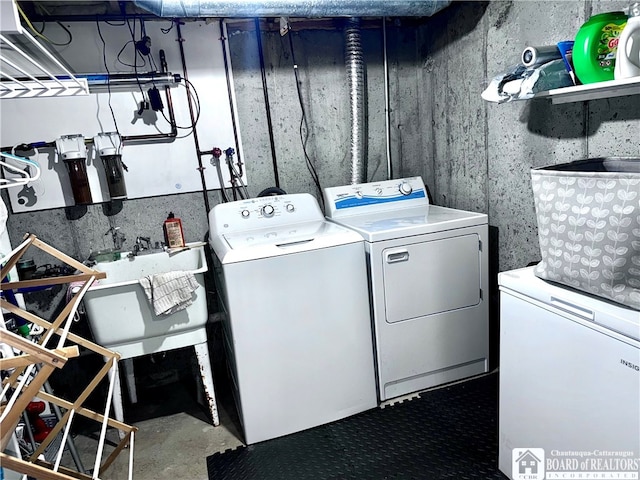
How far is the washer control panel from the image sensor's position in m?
2.40

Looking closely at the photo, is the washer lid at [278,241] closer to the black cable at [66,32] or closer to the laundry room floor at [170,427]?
the laundry room floor at [170,427]

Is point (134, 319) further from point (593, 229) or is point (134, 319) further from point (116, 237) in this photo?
point (593, 229)

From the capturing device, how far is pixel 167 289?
198cm

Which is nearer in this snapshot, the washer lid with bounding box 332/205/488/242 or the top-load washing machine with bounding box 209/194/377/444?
the top-load washing machine with bounding box 209/194/377/444

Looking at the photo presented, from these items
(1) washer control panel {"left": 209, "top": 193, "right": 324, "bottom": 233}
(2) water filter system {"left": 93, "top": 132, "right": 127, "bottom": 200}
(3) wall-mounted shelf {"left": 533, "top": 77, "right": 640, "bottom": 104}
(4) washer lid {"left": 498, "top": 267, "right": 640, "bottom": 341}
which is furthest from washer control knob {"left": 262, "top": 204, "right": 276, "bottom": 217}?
(3) wall-mounted shelf {"left": 533, "top": 77, "right": 640, "bottom": 104}

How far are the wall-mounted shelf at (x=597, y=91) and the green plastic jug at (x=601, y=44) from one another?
6 centimetres

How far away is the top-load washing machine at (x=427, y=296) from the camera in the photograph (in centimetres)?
211

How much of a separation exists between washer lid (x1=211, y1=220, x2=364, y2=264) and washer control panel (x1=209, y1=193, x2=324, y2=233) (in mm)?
55

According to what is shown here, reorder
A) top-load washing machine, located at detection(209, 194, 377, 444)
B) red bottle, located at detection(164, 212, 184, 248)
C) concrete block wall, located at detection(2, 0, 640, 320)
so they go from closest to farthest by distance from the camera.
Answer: top-load washing machine, located at detection(209, 194, 377, 444), concrete block wall, located at detection(2, 0, 640, 320), red bottle, located at detection(164, 212, 184, 248)

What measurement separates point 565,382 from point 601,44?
1147mm

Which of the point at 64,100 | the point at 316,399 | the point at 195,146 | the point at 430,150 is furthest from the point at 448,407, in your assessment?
the point at 64,100

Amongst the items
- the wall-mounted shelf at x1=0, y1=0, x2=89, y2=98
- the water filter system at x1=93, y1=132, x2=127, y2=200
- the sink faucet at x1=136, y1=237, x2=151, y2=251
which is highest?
the wall-mounted shelf at x1=0, y1=0, x2=89, y2=98

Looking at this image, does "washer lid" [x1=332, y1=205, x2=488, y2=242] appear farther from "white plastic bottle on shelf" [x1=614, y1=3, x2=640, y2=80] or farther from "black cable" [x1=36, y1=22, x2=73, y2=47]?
"black cable" [x1=36, y1=22, x2=73, y2=47]

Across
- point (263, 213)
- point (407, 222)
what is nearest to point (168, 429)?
point (263, 213)
